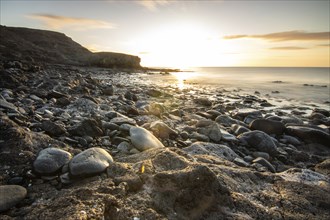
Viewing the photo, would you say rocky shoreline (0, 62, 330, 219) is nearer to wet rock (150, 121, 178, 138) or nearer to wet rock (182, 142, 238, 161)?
wet rock (182, 142, 238, 161)

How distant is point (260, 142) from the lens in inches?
201

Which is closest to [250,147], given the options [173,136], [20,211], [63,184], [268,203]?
[173,136]

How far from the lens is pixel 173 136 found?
479 centimetres

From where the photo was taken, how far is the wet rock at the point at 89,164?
2.47 m

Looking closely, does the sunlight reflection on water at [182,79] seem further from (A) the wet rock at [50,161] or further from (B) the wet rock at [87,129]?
(A) the wet rock at [50,161]

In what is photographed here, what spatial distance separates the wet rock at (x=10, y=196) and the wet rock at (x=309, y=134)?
6.49 metres

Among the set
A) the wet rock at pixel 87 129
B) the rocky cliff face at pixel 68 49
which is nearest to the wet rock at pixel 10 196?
the wet rock at pixel 87 129

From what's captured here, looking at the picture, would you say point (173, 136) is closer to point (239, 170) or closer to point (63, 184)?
point (239, 170)

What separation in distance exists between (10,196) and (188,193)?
1549mm

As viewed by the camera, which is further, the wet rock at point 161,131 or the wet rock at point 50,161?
the wet rock at point 161,131

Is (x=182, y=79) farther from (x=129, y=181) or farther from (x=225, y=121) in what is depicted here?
(x=129, y=181)

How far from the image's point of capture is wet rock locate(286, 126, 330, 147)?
599 cm

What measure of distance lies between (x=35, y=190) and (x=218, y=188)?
178 cm

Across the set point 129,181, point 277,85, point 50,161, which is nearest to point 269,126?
point 129,181
